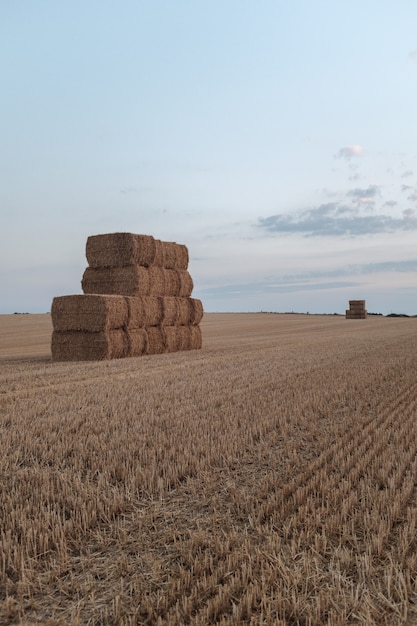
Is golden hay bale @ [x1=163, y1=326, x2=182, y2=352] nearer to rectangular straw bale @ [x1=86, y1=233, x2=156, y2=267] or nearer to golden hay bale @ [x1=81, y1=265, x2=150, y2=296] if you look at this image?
golden hay bale @ [x1=81, y1=265, x2=150, y2=296]

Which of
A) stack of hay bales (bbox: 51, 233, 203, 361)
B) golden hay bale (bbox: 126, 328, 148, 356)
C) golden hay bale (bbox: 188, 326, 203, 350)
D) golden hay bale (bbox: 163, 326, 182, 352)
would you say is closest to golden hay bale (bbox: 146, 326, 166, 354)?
stack of hay bales (bbox: 51, 233, 203, 361)

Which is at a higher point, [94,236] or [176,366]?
[94,236]

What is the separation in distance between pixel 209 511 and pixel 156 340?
12.1 m

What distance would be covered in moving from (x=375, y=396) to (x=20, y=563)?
5795 millimetres

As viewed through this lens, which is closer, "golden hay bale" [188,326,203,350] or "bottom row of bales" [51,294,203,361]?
"bottom row of bales" [51,294,203,361]

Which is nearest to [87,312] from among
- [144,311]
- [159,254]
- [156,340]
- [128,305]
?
[128,305]

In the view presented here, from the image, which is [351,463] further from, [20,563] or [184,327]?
[184,327]

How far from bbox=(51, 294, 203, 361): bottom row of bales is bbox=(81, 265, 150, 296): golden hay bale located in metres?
0.37

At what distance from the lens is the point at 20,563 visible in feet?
9.00

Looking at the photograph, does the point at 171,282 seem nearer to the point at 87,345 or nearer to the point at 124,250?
the point at 124,250

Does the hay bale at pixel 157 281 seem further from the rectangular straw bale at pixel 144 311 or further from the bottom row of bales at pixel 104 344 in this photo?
the bottom row of bales at pixel 104 344

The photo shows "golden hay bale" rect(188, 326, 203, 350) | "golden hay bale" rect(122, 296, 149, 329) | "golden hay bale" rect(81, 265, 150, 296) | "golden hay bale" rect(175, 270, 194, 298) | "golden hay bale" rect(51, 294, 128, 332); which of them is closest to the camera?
"golden hay bale" rect(51, 294, 128, 332)

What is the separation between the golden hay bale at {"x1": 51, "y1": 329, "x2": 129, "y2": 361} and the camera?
520 inches

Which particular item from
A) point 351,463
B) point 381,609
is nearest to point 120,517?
point 381,609
